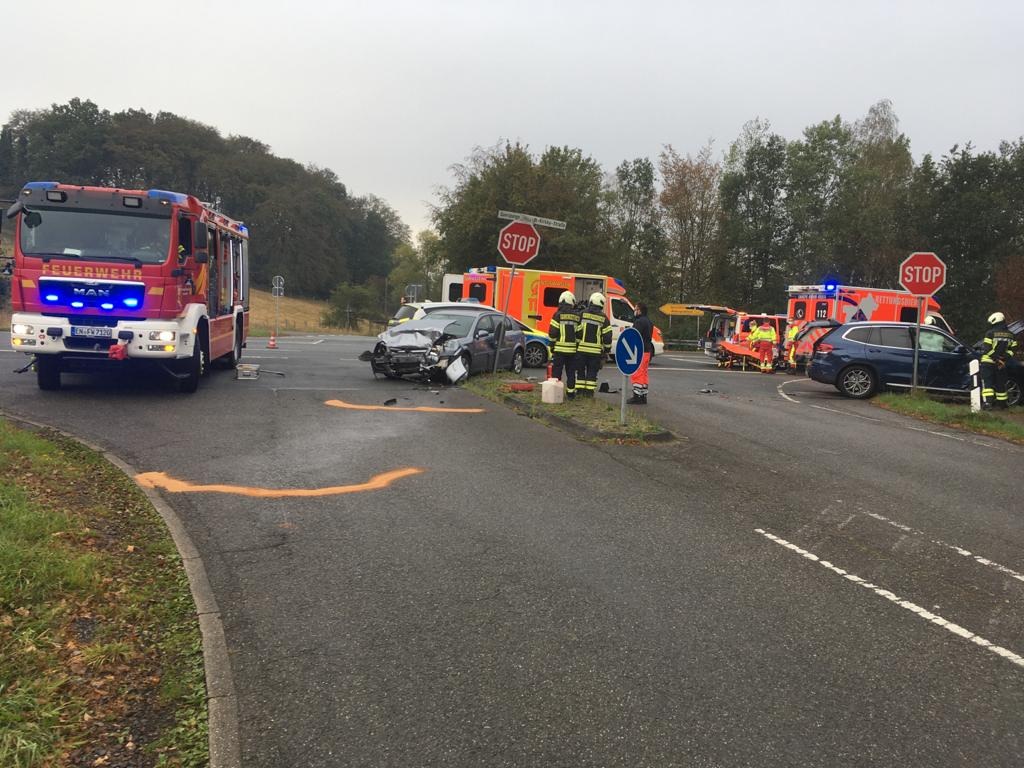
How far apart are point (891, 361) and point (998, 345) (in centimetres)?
236

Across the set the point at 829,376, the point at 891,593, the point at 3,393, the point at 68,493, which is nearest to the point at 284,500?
the point at 68,493

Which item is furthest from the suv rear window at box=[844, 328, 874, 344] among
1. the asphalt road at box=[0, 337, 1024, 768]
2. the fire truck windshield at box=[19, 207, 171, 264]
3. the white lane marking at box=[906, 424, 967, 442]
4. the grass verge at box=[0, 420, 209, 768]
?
the grass verge at box=[0, 420, 209, 768]

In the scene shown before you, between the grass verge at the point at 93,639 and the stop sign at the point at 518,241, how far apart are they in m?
8.46

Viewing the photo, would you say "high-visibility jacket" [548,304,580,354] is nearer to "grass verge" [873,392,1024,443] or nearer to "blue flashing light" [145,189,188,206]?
"blue flashing light" [145,189,188,206]

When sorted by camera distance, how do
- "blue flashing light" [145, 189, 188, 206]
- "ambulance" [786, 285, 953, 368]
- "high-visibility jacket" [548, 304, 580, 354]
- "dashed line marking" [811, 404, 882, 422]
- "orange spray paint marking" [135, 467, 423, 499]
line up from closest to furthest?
1. "orange spray paint marking" [135, 467, 423, 499]
2. "blue flashing light" [145, 189, 188, 206]
3. "high-visibility jacket" [548, 304, 580, 354]
4. "dashed line marking" [811, 404, 882, 422]
5. "ambulance" [786, 285, 953, 368]

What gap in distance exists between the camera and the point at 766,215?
154 ft

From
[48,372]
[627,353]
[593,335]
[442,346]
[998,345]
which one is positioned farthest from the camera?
[442,346]

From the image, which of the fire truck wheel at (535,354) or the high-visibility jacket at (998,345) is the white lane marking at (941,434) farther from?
the fire truck wheel at (535,354)

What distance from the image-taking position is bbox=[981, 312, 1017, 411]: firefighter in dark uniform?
14.2m

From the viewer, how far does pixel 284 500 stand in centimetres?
627

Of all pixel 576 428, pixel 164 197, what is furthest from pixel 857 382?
pixel 164 197

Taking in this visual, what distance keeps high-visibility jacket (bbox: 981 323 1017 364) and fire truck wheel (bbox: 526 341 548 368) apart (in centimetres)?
1050

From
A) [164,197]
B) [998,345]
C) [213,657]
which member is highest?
[164,197]

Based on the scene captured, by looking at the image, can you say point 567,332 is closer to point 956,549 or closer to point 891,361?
point 956,549
